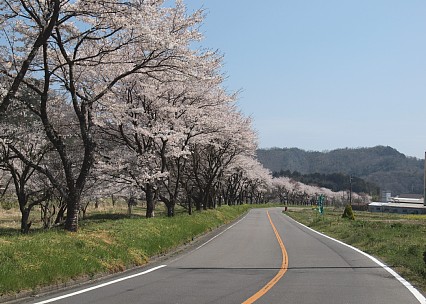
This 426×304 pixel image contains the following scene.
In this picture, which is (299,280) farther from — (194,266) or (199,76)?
(199,76)

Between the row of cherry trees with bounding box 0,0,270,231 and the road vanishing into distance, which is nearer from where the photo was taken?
the road vanishing into distance

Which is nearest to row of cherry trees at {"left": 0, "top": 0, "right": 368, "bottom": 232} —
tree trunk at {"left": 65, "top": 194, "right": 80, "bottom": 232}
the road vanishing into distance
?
tree trunk at {"left": 65, "top": 194, "right": 80, "bottom": 232}

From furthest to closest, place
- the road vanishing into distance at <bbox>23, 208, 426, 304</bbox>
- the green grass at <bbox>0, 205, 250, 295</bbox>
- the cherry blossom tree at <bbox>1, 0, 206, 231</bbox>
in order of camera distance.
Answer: the cherry blossom tree at <bbox>1, 0, 206, 231</bbox> < the green grass at <bbox>0, 205, 250, 295</bbox> < the road vanishing into distance at <bbox>23, 208, 426, 304</bbox>

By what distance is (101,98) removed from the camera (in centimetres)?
2262

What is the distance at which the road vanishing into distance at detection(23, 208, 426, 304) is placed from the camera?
29.6 feet

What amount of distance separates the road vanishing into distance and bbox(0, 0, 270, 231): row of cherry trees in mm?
5908

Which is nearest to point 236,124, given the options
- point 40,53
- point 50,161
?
point 50,161

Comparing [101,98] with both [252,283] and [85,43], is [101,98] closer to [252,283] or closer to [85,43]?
[85,43]

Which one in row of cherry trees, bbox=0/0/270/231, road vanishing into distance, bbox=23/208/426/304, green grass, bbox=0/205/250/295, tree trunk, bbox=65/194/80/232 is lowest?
road vanishing into distance, bbox=23/208/426/304

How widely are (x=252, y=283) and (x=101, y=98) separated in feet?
47.2

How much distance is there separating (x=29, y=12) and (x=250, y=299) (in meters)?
11.8

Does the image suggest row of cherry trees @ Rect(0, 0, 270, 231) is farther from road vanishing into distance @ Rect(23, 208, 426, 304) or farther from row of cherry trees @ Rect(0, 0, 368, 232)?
road vanishing into distance @ Rect(23, 208, 426, 304)

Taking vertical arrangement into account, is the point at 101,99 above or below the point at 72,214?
above

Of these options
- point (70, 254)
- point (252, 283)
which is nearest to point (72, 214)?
point (70, 254)
